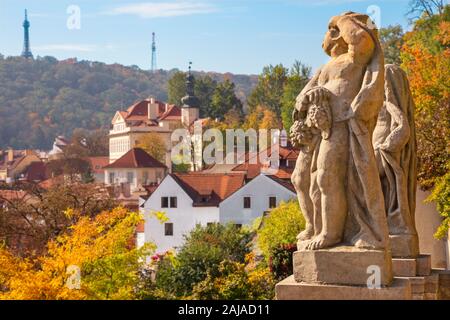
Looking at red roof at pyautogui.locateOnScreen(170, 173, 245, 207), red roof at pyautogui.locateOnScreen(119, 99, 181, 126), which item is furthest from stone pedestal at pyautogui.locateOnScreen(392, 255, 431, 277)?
red roof at pyautogui.locateOnScreen(119, 99, 181, 126)

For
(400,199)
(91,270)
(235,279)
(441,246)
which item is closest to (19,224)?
(235,279)

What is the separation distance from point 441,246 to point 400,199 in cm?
948

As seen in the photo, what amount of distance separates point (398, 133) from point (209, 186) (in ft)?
180

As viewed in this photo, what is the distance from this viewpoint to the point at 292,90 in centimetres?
11094

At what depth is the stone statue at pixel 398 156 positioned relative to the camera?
12.7 metres

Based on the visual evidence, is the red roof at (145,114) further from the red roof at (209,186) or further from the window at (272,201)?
the window at (272,201)

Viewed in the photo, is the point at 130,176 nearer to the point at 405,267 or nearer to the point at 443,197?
the point at 443,197

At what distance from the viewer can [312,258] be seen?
9.36 m

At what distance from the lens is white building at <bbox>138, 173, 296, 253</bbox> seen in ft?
206

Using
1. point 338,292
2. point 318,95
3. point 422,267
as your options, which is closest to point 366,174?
point 318,95

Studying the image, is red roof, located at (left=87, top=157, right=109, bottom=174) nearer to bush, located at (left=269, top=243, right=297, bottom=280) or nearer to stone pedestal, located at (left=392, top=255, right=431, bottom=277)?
bush, located at (left=269, top=243, right=297, bottom=280)

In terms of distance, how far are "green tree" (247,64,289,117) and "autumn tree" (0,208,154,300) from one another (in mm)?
106950

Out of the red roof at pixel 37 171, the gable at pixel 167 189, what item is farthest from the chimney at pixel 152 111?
the gable at pixel 167 189
